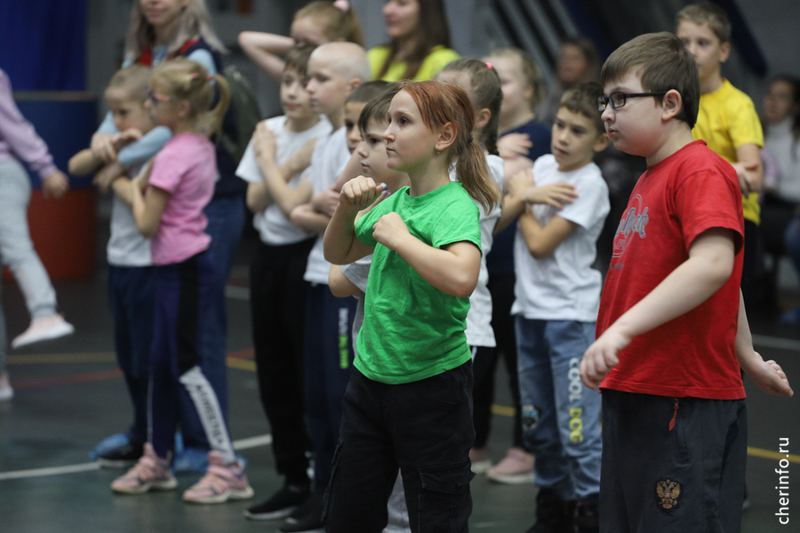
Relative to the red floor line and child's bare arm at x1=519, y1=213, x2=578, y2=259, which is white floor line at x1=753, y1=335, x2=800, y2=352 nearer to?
child's bare arm at x1=519, y1=213, x2=578, y2=259

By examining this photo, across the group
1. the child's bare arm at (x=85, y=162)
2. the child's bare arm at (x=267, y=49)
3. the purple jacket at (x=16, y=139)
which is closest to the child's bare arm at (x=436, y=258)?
the child's bare arm at (x=85, y=162)

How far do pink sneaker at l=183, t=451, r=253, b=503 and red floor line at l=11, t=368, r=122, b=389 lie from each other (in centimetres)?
219

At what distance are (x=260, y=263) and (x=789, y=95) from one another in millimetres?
6033

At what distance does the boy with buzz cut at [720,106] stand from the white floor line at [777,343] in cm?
343

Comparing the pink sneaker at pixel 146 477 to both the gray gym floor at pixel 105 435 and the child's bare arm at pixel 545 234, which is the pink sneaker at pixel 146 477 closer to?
the gray gym floor at pixel 105 435

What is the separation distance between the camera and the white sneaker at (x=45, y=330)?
4945mm

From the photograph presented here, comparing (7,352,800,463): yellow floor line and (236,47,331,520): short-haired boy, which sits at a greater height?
(236,47,331,520): short-haired boy

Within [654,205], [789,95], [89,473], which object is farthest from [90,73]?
[654,205]

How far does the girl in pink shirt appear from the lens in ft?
12.7

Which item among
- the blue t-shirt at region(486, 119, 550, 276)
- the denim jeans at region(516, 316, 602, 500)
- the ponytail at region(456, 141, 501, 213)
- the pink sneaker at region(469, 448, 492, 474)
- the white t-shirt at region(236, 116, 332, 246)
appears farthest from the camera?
the pink sneaker at region(469, 448, 492, 474)

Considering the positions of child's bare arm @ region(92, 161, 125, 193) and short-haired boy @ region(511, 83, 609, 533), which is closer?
short-haired boy @ region(511, 83, 609, 533)

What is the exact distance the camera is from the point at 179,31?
439 centimetres

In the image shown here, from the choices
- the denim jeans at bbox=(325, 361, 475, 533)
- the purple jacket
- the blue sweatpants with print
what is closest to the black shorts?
the denim jeans at bbox=(325, 361, 475, 533)

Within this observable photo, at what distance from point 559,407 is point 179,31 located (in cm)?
236
